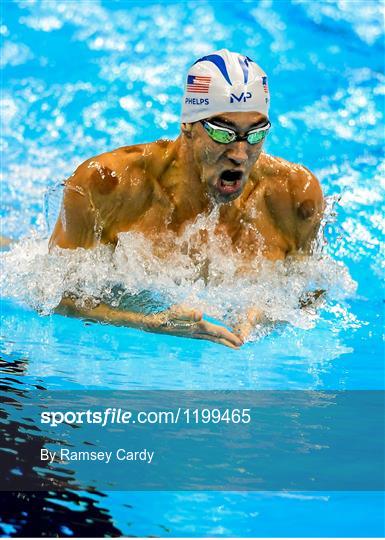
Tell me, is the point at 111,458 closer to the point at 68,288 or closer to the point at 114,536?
the point at 114,536

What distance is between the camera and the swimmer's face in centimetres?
303

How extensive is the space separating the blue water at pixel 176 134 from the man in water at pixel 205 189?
0.34 metres

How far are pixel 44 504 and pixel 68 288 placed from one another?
972 mm

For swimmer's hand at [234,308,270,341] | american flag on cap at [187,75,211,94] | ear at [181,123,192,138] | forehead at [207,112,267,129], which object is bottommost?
swimmer's hand at [234,308,270,341]

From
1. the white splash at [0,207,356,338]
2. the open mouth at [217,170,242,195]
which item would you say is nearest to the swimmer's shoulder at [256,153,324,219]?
the white splash at [0,207,356,338]

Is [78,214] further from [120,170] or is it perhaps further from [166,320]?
[166,320]

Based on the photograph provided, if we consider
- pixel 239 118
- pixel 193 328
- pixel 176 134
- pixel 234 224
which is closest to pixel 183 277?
pixel 234 224

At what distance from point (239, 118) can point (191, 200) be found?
1.29ft

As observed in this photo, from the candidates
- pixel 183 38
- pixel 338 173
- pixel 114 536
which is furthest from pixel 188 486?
pixel 183 38

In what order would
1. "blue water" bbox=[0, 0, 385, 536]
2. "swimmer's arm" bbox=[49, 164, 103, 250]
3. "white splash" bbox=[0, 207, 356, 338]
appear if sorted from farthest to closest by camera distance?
"white splash" bbox=[0, 207, 356, 338], "swimmer's arm" bbox=[49, 164, 103, 250], "blue water" bbox=[0, 0, 385, 536]

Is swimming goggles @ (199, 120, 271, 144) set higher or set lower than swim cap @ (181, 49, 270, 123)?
lower

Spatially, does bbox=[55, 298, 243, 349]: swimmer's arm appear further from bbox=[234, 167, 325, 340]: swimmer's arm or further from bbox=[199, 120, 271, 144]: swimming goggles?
bbox=[199, 120, 271, 144]: swimming goggles

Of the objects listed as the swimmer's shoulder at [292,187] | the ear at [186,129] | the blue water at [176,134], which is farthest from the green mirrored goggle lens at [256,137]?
the blue water at [176,134]

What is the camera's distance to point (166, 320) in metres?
3.13
